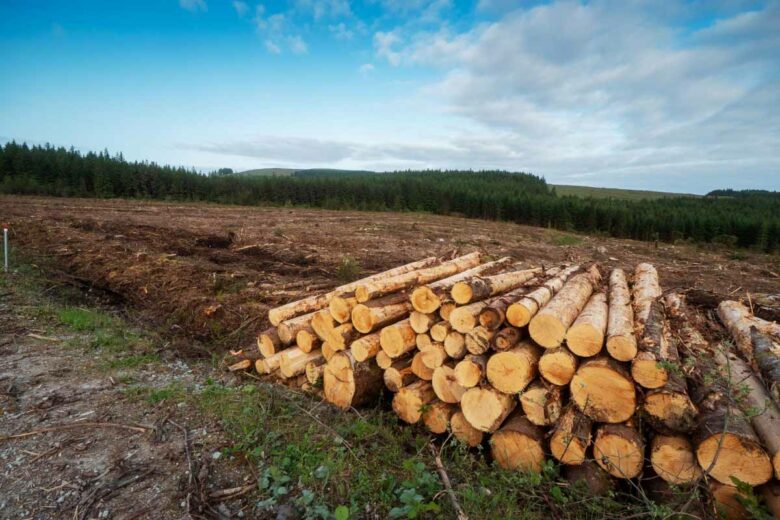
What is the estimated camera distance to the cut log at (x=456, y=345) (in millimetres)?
3982

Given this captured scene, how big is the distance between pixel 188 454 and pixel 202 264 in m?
7.80

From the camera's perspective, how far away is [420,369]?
4355 mm

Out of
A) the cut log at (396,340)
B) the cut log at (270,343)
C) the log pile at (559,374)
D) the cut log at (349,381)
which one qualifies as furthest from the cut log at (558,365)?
the cut log at (270,343)

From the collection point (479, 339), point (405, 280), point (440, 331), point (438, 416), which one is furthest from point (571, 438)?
point (405, 280)

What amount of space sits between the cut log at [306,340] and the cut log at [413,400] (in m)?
1.41

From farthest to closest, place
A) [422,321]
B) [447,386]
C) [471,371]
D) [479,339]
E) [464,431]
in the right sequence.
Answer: [422,321] → [447,386] → [464,431] → [479,339] → [471,371]

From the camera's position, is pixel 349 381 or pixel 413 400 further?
pixel 349 381

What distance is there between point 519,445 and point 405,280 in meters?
2.61

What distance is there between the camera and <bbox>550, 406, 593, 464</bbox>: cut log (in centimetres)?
324

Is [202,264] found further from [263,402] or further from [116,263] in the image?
[263,402]

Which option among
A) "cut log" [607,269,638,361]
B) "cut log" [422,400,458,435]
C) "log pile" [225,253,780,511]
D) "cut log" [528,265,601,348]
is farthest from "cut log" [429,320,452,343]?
"cut log" [607,269,638,361]

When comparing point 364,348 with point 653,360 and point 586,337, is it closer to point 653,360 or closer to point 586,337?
point 586,337

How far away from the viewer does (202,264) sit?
10.2 m

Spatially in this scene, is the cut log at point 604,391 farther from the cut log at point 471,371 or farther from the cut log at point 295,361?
the cut log at point 295,361
